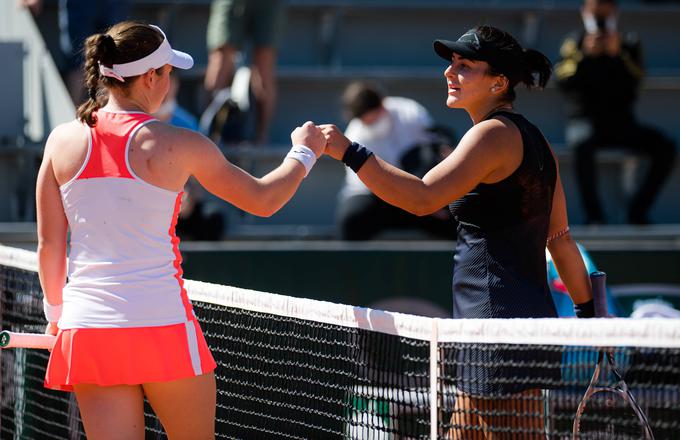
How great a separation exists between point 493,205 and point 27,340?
1.48 metres

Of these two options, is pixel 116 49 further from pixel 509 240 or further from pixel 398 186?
pixel 509 240

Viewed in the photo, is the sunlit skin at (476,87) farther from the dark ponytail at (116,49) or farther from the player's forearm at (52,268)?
the player's forearm at (52,268)

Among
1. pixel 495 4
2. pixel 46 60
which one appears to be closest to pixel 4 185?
pixel 46 60

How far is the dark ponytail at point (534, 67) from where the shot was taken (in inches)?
141

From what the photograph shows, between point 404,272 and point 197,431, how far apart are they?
171 inches

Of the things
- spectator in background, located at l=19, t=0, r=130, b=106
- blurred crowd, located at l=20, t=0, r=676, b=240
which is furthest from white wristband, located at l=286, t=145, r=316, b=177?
spectator in background, located at l=19, t=0, r=130, b=106

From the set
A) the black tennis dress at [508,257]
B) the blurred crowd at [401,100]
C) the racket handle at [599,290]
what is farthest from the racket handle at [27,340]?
the blurred crowd at [401,100]

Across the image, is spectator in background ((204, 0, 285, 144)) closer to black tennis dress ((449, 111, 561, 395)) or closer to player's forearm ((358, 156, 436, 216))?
player's forearm ((358, 156, 436, 216))

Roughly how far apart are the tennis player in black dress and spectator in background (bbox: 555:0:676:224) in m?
5.37

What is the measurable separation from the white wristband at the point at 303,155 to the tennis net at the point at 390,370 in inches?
17.7

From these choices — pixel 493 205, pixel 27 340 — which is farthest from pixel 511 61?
pixel 27 340

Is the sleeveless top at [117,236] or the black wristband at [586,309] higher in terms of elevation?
the sleeveless top at [117,236]

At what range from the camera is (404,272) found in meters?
7.43

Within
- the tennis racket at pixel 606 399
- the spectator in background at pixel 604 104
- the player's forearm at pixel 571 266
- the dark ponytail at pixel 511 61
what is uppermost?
the spectator in background at pixel 604 104
